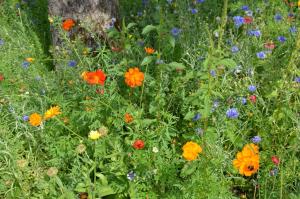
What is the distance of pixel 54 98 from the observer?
3.00 metres

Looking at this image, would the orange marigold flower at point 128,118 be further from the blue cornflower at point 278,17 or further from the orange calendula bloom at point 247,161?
the blue cornflower at point 278,17

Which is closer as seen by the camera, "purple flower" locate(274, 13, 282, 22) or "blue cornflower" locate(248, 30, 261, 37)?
"blue cornflower" locate(248, 30, 261, 37)

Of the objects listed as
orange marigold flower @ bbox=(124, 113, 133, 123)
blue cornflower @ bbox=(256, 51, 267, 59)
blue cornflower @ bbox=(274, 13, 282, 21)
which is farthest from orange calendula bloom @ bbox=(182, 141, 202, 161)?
blue cornflower @ bbox=(274, 13, 282, 21)

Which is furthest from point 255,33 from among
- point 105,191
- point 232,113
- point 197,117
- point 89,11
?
point 105,191

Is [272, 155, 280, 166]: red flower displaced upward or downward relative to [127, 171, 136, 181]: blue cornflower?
upward

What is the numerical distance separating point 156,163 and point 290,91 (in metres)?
1.18

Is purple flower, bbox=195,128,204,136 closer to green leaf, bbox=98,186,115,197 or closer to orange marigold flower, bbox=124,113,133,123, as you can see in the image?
orange marigold flower, bbox=124,113,133,123

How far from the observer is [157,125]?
2721mm

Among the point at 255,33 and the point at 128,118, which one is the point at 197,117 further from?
the point at 255,33

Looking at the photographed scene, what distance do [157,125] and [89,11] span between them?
1.51m

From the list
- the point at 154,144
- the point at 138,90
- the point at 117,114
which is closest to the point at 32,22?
the point at 138,90

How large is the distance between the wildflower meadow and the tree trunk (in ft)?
0.38

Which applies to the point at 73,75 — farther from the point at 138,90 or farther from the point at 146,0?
the point at 146,0

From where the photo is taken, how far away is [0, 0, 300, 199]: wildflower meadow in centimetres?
237
